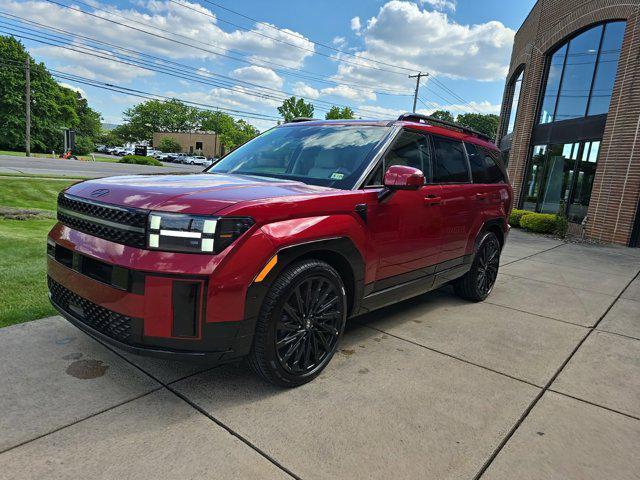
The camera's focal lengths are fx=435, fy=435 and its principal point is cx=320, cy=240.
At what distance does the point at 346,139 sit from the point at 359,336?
68.0 inches

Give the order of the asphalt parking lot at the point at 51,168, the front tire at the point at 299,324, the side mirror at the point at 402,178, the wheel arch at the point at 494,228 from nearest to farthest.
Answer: the front tire at the point at 299,324 → the side mirror at the point at 402,178 → the wheel arch at the point at 494,228 → the asphalt parking lot at the point at 51,168

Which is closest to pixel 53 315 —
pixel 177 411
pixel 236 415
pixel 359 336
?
pixel 177 411

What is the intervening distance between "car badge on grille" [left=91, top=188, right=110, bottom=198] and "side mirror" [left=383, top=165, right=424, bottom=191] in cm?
187

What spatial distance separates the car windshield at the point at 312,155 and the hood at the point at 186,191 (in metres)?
0.27

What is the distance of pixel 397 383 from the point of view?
306 cm

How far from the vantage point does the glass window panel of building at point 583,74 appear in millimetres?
12969

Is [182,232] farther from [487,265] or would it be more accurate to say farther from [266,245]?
[487,265]

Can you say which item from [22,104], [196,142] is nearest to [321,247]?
[22,104]

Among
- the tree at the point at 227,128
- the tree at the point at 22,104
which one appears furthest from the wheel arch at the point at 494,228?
the tree at the point at 227,128

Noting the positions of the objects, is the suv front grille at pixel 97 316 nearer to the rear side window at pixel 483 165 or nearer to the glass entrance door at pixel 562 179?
the rear side window at pixel 483 165

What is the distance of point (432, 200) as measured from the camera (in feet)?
12.7

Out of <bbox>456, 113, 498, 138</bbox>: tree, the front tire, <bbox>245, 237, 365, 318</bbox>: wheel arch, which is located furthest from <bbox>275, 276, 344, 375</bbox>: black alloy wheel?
<bbox>456, 113, 498, 138</bbox>: tree

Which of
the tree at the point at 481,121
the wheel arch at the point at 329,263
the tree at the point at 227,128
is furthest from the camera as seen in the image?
the tree at the point at 481,121

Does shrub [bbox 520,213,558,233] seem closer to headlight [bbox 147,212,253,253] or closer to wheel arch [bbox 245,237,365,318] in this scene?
wheel arch [bbox 245,237,365,318]
